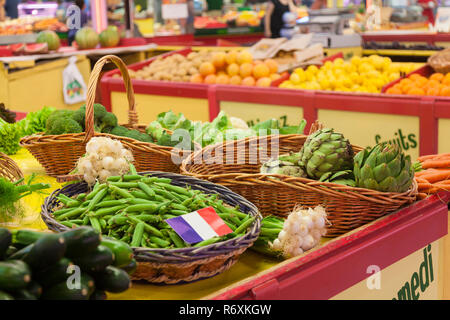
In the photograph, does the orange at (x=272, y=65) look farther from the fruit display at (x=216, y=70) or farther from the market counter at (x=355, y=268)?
the market counter at (x=355, y=268)

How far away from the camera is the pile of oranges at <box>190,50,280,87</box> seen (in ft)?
17.3

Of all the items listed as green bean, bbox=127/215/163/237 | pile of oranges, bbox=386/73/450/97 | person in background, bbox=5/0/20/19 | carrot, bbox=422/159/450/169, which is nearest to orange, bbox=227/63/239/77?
pile of oranges, bbox=386/73/450/97

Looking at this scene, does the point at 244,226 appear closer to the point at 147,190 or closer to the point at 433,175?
the point at 147,190

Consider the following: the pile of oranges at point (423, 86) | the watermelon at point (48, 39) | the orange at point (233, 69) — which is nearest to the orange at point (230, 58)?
the orange at point (233, 69)

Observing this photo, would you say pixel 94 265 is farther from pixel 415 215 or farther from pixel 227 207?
pixel 415 215

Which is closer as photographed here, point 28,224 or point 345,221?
point 345,221

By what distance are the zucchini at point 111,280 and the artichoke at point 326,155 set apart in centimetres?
94

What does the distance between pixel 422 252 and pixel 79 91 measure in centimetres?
537

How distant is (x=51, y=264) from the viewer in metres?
1.15

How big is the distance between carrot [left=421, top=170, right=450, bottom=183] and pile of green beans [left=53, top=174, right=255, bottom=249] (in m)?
0.93

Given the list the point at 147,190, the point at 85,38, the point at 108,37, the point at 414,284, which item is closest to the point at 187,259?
the point at 147,190

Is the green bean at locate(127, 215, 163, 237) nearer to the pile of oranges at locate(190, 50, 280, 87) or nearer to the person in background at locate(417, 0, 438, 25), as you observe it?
the pile of oranges at locate(190, 50, 280, 87)
